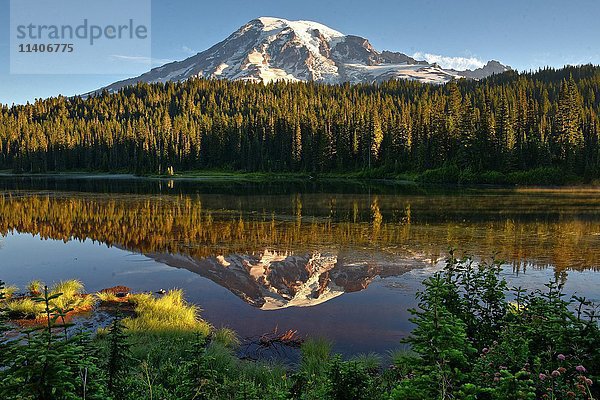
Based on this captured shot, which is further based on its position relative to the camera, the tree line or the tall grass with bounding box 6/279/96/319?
the tree line

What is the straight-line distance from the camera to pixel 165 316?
16484mm

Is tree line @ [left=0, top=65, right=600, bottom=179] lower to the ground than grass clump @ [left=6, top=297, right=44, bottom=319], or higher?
higher

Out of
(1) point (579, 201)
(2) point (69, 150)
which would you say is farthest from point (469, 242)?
(2) point (69, 150)

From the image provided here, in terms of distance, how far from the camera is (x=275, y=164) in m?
154

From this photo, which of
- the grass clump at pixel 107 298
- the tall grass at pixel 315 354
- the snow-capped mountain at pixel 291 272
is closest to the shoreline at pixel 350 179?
the snow-capped mountain at pixel 291 272

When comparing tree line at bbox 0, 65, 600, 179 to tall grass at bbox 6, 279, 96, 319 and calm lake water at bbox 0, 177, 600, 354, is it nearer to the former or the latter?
calm lake water at bbox 0, 177, 600, 354

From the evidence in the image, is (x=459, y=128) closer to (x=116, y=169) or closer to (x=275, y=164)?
(x=275, y=164)

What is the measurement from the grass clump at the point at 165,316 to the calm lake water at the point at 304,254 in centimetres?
103

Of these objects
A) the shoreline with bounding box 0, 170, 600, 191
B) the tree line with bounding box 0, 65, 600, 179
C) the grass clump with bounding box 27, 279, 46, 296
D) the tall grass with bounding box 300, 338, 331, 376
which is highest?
the tree line with bounding box 0, 65, 600, 179

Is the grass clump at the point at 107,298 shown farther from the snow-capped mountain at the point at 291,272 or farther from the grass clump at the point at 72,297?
the snow-capped mountain at the point at 291,272

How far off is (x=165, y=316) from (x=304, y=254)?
459 inches

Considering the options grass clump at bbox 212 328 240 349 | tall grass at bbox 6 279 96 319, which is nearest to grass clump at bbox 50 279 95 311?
tall grass at bbox 6 279 96 319

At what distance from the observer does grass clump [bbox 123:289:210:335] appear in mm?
15211

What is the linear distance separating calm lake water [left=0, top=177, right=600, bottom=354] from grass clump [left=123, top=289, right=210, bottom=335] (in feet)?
3.38
